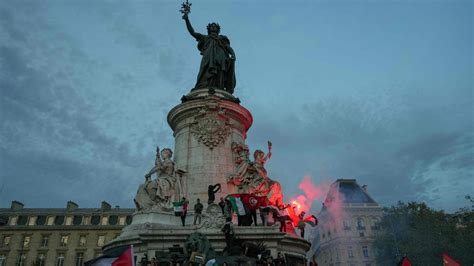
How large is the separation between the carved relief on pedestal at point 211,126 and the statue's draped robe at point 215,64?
11.6 feet

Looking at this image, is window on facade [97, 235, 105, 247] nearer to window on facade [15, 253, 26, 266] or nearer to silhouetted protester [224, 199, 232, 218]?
window on facade [15, 253, 26, 266]

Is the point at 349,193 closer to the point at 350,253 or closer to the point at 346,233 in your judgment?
the point at 346,233

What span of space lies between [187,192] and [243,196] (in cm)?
300

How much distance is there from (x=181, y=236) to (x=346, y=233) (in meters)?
41.5

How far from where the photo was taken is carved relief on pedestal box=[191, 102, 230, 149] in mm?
18625

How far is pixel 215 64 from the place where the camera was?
74.7 ft

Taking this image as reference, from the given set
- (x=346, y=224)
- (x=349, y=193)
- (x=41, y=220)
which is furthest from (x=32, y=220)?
(x=349, y=193)

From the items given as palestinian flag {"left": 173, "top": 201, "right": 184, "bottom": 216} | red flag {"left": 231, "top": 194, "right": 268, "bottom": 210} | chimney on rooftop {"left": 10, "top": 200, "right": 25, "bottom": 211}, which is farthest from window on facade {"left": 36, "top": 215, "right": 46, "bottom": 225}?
red flag {"left": 231, "top": 194, "right": 268, "bottom": 210}

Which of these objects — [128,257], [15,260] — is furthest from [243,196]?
[15,260]

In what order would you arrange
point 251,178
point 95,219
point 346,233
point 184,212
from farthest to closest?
point 95,219
point 346,233
point 251,178
point 184,212

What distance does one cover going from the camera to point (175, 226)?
15289 millimetres

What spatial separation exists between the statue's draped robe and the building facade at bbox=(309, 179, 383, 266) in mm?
31339

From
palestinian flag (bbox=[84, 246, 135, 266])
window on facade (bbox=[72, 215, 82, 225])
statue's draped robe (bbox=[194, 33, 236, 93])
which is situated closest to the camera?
palestinian flag (bbox=[84, 246, 135, 266])

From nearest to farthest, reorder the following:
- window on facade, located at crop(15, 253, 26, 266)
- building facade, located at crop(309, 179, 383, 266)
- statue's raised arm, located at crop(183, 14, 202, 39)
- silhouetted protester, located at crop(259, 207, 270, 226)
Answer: silhouetted protester, located at crop(259, 207, 270, 226) → statue's raised arm, located at crop(183, 14, 202, 39) → building facade, located at crop(309, 179, 383, 266) → window on facade, located at crop(15, 253, 26, 266)
